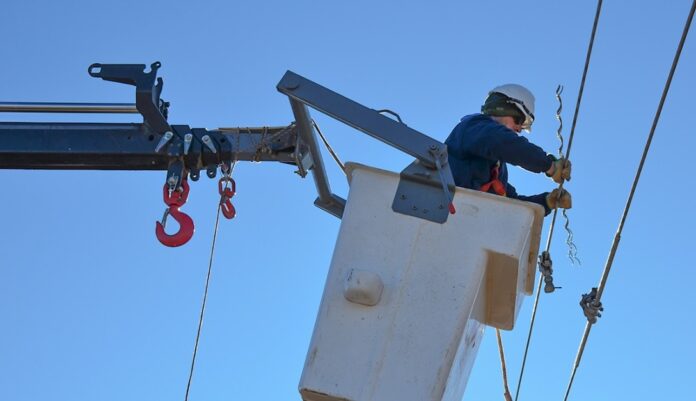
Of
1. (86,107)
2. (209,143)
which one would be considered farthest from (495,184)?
(86,107)

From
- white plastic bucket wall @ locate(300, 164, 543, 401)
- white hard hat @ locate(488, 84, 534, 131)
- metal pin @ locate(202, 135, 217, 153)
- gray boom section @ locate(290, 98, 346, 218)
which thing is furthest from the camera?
white hard hat @ locate(488, 84, 534, 131)

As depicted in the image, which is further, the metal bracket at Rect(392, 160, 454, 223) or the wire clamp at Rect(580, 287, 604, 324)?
the wire clamp at Rect(580, 287, 604, 324)

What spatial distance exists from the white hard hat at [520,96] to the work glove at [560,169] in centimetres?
81

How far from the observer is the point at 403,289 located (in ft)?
17.0

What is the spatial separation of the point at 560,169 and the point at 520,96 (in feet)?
2.86

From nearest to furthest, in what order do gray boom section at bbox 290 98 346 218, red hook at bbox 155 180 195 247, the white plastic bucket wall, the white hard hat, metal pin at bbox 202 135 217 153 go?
the white plastic bucket wall, red hook at bbox 155 180 195 247, gray boom section at bbox 290 98 346 218, metal pin at bbox 202 135 217 153, the white hard hat

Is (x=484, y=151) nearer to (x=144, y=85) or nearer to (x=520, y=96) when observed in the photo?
(x=520, y=96)

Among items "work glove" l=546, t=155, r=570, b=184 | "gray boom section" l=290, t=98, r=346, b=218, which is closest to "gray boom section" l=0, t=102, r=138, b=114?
"gray boom section" l=290, t=98, r=346, b=218

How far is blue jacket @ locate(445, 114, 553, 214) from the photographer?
19.5ft

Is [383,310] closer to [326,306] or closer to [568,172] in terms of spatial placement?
[326,306]

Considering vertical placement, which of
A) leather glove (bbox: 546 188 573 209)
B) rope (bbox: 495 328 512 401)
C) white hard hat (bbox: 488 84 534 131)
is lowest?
rope (bbox: 495 328 512 401)

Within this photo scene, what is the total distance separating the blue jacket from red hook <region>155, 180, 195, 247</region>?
1.11m

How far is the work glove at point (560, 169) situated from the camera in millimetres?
5969

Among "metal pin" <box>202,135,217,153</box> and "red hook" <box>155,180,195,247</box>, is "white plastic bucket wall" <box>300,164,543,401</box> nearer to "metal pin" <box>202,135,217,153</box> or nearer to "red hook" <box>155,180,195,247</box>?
"red hook" <box>155,180,195,247</box>
